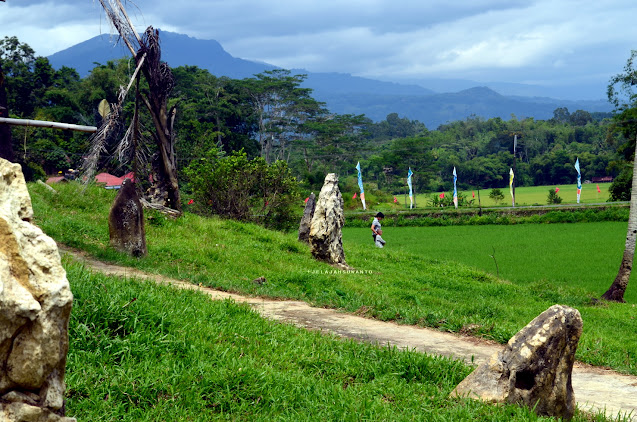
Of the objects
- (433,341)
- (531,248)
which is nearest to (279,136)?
(531,248)

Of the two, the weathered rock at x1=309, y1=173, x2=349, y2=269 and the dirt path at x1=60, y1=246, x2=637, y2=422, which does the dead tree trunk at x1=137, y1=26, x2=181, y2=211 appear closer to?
the weathered rock at x1=309, y1=173, x2=349, y2=269

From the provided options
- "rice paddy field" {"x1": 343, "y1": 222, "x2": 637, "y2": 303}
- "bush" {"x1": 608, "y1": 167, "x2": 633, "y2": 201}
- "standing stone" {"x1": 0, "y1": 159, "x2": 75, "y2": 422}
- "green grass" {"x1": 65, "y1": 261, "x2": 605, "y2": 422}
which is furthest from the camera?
"bush" {"x1": 608, "y1": 167, "x2": 633, "y2": 201}

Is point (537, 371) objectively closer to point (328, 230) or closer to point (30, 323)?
point (30, 323)

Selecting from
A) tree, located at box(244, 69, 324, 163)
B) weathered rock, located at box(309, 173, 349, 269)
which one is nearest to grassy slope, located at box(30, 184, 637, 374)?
weathered rock, located at box(309, 173, 349, 269)

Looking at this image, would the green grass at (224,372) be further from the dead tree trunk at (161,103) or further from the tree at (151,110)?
the dead tree trunk at (161,103)

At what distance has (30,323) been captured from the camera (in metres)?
2.50

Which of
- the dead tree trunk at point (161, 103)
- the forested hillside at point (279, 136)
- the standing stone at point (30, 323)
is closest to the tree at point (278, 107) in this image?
the forested hillside at point (279, 136)

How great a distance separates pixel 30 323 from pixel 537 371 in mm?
3985

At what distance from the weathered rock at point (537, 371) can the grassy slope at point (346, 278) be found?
2.33m

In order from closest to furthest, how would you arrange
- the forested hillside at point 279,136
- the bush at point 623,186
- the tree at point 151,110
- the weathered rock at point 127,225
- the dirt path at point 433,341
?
the dirt path at point 433,341 < the weathered rock at point 127,225 < the tree at point 151,110 < the forested hillside at point 279,136 < the bush at point 623,186

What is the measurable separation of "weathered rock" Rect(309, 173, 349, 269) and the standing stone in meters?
12.3

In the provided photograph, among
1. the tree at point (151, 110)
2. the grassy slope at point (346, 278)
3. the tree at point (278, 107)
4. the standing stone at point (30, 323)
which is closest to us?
the standing stone at point (30, 323)

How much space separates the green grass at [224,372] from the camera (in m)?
4.23

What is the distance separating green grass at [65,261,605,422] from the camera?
4.23 meters
